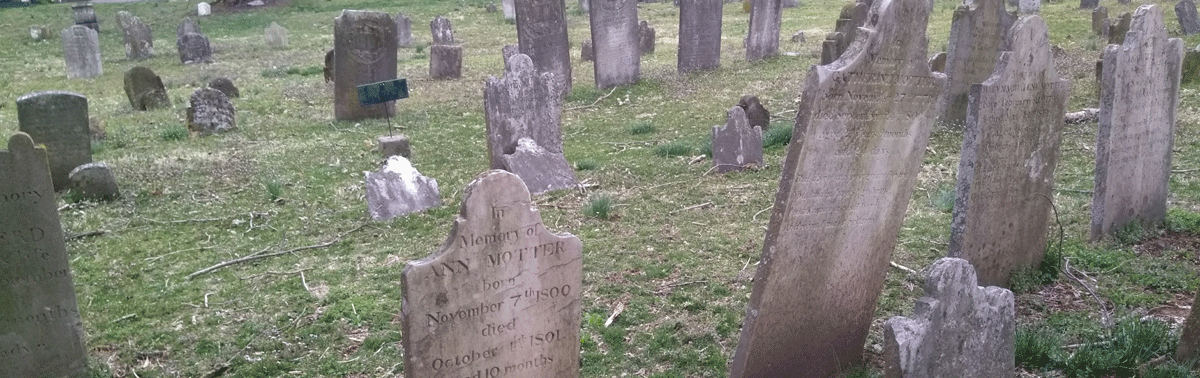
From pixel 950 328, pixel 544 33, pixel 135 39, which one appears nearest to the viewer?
pixel 950 328

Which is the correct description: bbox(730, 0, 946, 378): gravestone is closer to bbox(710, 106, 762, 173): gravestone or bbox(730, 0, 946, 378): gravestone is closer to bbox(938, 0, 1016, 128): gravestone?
bbox(710, 106, 762, 173): gravestone

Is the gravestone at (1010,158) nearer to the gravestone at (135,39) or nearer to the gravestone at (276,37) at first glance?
the gravestone at (135,39)

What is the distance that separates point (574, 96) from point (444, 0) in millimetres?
18651

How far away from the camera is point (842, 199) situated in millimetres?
4445

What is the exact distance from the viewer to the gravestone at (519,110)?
877 cm

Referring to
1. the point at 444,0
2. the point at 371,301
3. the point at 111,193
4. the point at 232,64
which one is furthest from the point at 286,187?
the point at 444,0

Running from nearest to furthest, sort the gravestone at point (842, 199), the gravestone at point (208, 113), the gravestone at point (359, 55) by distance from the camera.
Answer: the gravestone at point (842, 199), the gravestone at point (208, 113), the gravestone at point (359, 55)

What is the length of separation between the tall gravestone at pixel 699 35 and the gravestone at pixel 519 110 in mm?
6717

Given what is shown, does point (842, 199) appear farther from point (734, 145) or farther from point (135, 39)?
point (135, 39)

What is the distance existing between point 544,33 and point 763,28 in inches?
207

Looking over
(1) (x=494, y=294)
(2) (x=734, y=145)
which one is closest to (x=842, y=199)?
(1) (x=494, y=294)

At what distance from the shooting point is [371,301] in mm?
5859

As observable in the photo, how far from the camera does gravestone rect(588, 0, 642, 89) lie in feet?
46.3

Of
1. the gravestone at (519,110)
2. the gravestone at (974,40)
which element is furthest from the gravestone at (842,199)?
the gravestone at (974,40)
